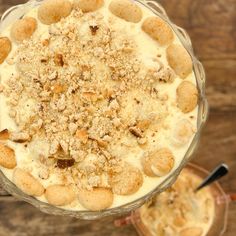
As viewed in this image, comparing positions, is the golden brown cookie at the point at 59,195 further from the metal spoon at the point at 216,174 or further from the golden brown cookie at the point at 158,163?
the metal spoon at the point at 216,174

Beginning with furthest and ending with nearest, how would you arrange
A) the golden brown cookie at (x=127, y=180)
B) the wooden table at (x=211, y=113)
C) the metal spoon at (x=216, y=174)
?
the wooden table at (x=211, y=113), the metal spoon at (x=216, y=174), the golden brown cookie at (x=127, y=180)

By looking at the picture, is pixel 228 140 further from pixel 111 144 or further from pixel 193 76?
pixel 111 144

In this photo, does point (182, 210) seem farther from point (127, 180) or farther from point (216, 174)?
point (127, 180)

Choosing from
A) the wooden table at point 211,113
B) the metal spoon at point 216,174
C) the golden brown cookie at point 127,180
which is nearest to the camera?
the golden brown cookie at point 127,180

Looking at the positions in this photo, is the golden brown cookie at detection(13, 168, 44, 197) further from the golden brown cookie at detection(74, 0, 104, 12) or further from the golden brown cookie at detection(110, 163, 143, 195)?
the golden brown cookie at detection(74, 0, 104, 12)

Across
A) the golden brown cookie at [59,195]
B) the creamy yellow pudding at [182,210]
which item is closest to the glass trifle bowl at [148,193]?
the golden brown cookie at [59,195]

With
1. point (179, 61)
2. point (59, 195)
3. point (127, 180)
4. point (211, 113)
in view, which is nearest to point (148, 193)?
point (127, 180)

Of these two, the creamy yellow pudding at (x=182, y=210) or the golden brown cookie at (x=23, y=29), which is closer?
the golden brown cookie at (x=23, y=29)

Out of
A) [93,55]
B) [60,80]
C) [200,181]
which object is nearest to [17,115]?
[60,80]
